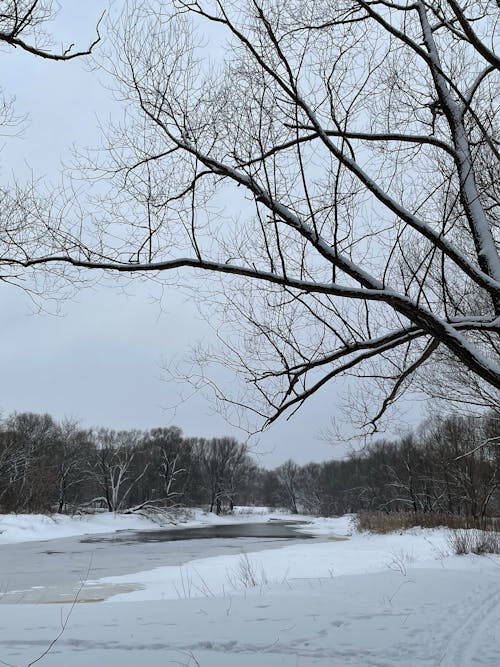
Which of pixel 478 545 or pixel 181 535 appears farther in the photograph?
pixel 181 535

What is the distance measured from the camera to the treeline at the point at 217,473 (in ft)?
94.3

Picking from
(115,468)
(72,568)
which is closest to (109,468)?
(115,468)

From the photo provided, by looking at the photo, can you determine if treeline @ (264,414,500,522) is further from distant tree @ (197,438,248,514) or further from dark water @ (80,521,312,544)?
distant tree @ (197,438,248,514)

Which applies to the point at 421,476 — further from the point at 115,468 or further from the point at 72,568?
the point at 115,468

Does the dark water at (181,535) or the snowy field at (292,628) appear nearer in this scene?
the snowy field at (292,628)

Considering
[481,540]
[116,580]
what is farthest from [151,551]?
[481,540]

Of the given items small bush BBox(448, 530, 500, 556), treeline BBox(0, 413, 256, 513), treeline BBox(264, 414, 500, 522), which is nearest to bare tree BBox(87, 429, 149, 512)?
treeline BBox(0, 413, 256, 513)

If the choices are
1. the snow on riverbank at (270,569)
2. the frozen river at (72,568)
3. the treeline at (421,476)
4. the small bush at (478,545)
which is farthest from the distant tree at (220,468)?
the small bush at (478,545)

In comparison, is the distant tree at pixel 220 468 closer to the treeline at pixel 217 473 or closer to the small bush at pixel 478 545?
the treeline at pixel 217 473

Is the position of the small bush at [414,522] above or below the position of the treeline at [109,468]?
below

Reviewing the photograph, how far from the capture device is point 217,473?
3063 inches

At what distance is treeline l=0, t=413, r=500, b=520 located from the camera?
2875 cm

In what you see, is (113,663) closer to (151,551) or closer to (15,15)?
(15,15)

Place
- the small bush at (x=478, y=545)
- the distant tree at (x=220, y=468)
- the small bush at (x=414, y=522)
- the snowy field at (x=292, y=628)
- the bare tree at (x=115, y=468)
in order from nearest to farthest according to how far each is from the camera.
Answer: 1. the snowy field at (x=292, y=628)
2. the small bush at (x=478, y=545)
3. the small bush at (x=414, y=522)
4. the bare tree at (x=115, y=468)
5. the distant tree at (x=220, y=468)
